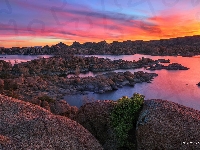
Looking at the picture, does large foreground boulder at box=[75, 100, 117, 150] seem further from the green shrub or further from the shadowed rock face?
the shadowed rock face

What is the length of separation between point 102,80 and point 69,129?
2366 inches

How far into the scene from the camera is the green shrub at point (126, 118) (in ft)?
41.0

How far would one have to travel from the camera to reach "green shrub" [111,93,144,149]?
1251cm

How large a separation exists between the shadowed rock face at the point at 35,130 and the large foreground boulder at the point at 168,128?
2134 mm

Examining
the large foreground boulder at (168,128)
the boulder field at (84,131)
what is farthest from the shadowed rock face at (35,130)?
the large foreground boulder at (168,128)

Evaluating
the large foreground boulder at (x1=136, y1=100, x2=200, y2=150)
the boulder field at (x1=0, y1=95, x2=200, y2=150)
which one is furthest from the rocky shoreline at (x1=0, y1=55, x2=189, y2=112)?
the large foreground boulder at (x1=136, y1=100, x2=200, y2=150)

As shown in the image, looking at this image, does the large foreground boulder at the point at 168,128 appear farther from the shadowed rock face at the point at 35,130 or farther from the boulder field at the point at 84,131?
the shadowed rock face at the point at 35,130

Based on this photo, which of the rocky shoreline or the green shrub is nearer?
the green shrub

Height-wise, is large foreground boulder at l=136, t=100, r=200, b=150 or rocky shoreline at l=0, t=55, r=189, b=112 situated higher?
large foreground boulder at l=136, t=100, r=200, b=150

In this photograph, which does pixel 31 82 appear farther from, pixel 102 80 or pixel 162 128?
pixel 162 128

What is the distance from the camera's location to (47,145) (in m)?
9.88

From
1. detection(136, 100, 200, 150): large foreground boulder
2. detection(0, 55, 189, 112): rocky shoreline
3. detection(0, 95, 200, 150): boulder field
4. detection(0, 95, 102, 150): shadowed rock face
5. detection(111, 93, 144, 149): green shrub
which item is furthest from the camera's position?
detection(0, 55, 189, 112): rocky shoreline

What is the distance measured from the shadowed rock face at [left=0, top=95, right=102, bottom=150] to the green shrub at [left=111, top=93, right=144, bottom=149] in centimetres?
142

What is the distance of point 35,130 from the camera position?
1046 cm
